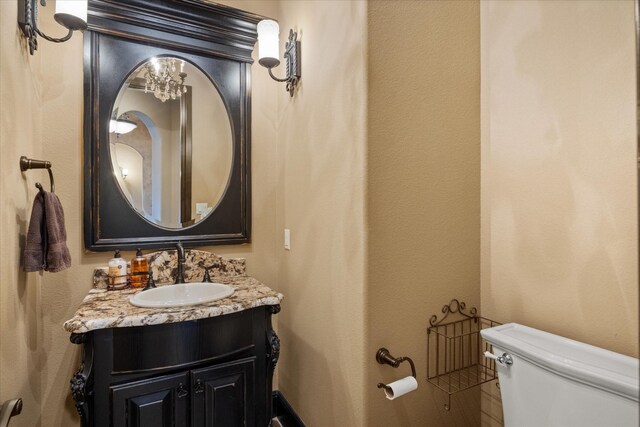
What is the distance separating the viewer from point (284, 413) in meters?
1.95

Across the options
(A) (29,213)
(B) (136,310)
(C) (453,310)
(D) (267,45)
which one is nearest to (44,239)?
(A) (29,213)

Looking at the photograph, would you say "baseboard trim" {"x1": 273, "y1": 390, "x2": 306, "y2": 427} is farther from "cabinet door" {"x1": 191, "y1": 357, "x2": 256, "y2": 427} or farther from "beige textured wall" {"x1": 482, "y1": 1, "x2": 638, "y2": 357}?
"beige textured wall" {"x1": 482, "y1": 1, "x2": 638, "y2": 357}

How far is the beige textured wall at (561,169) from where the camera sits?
1.01 m

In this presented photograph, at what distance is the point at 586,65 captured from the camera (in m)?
1.09

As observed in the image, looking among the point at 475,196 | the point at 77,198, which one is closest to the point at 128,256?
the point at 77,198

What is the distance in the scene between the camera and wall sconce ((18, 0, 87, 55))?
1302 mm

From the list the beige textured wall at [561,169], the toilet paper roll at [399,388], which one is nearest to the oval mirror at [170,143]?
the toilet paper roll at [399,388]

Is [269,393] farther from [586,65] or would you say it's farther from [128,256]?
[586,65]

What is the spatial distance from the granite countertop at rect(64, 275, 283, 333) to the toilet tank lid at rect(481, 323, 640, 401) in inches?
35.7

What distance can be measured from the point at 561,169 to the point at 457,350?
0.84 meters

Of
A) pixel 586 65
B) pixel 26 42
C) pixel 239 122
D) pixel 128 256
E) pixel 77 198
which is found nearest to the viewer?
pixel 586 65

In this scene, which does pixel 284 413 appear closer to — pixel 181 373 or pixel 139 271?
pixel 181 373

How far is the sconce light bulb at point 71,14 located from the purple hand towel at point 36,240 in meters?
0.69

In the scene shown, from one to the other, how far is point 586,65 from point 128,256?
2104 mm
